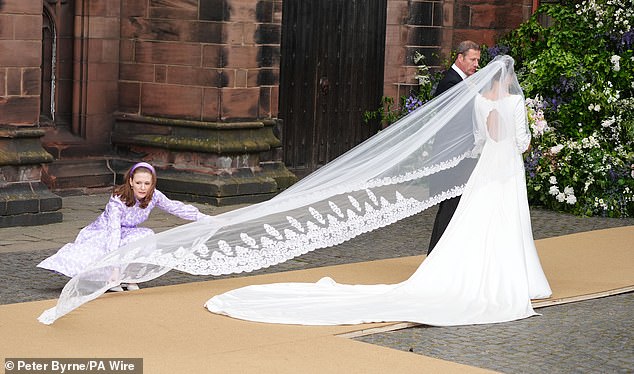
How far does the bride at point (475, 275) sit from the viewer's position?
29.1ft

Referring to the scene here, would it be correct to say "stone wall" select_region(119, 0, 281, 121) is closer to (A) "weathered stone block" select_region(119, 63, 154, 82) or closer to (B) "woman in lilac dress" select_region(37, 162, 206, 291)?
(A) "weathered stone block" select_region(119, 63, 154, 82)

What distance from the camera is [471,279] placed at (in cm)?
952

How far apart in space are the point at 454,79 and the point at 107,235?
122 inches

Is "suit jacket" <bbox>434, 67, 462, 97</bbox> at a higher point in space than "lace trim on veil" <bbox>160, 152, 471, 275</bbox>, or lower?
higher

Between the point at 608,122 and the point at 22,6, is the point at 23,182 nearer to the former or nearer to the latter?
the point at 22,6

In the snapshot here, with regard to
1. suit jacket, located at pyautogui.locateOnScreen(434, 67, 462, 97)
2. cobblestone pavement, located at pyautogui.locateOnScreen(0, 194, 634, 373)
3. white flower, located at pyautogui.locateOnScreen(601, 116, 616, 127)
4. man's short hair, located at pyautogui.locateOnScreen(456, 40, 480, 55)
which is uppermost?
man's short hair, located at pyautogui.locateOnScreen(456, 40, 480, 55)

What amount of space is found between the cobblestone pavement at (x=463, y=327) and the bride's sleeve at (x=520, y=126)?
4.24ft

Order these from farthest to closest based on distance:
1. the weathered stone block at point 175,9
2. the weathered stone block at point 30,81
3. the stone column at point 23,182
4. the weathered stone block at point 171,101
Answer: the weathered stone block at point 171,101
the weathered stone block at point 175,9
the weathered stone block at point 30,81
the stone column at point 23,182

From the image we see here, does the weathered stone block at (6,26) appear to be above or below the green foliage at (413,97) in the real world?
above

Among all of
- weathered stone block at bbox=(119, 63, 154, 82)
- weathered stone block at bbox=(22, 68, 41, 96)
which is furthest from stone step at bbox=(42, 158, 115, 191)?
weathered stone block at bbox=(22, 68, 41, 96)

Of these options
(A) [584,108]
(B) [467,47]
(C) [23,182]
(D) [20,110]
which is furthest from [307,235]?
(A) [584,108]

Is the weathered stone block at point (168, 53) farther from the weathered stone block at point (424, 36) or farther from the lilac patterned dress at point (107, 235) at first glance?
the lilac patterned dress at point (107, 235)

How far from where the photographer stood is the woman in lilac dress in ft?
30.8

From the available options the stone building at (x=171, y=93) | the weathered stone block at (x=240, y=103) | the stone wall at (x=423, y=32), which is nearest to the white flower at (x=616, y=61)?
the stone wall at (x=423, y=32)
